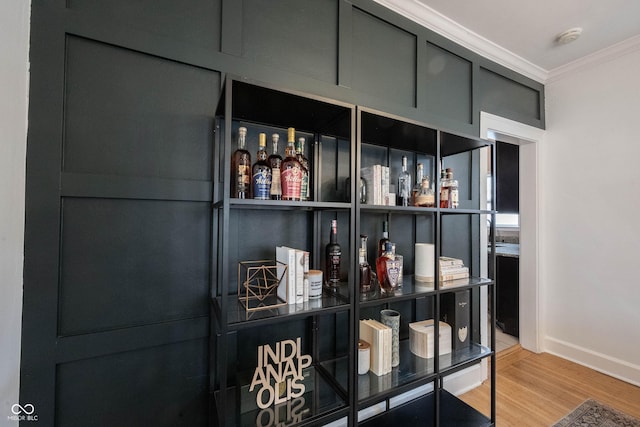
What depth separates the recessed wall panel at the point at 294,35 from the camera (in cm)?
130

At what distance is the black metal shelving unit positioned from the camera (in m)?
1.04

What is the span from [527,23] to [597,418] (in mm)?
2660

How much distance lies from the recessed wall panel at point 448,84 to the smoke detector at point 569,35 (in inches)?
27.7

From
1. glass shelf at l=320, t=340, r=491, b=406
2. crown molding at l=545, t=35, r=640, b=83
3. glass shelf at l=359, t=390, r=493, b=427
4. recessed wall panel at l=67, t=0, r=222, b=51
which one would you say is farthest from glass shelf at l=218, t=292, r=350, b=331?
crown molding at l=545, t=35, r=640, b=83

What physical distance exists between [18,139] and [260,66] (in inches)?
37.3

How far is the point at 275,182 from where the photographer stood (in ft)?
3.66

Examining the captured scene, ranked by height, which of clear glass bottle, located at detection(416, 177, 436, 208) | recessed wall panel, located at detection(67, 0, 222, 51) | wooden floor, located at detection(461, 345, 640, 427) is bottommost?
wooden floor, located at detection(461, 345, 640, 427)

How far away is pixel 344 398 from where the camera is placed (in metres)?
1.15

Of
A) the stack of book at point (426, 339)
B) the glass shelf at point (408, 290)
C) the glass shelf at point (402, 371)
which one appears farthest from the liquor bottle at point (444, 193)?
the glass shelf at point (402, 371)

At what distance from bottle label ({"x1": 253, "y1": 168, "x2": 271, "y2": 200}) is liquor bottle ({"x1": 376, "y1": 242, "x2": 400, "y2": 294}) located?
70cm

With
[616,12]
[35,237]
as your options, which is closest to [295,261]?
[35,237]

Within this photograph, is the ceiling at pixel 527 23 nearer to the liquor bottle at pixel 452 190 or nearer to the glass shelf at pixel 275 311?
the liquor bottle at pixel 452 190

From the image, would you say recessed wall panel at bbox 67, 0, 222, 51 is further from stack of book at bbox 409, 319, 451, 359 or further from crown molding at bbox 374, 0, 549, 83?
stack of book at bbox 409, 319, 451, 359

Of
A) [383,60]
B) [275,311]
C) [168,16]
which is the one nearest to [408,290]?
[275,311]
